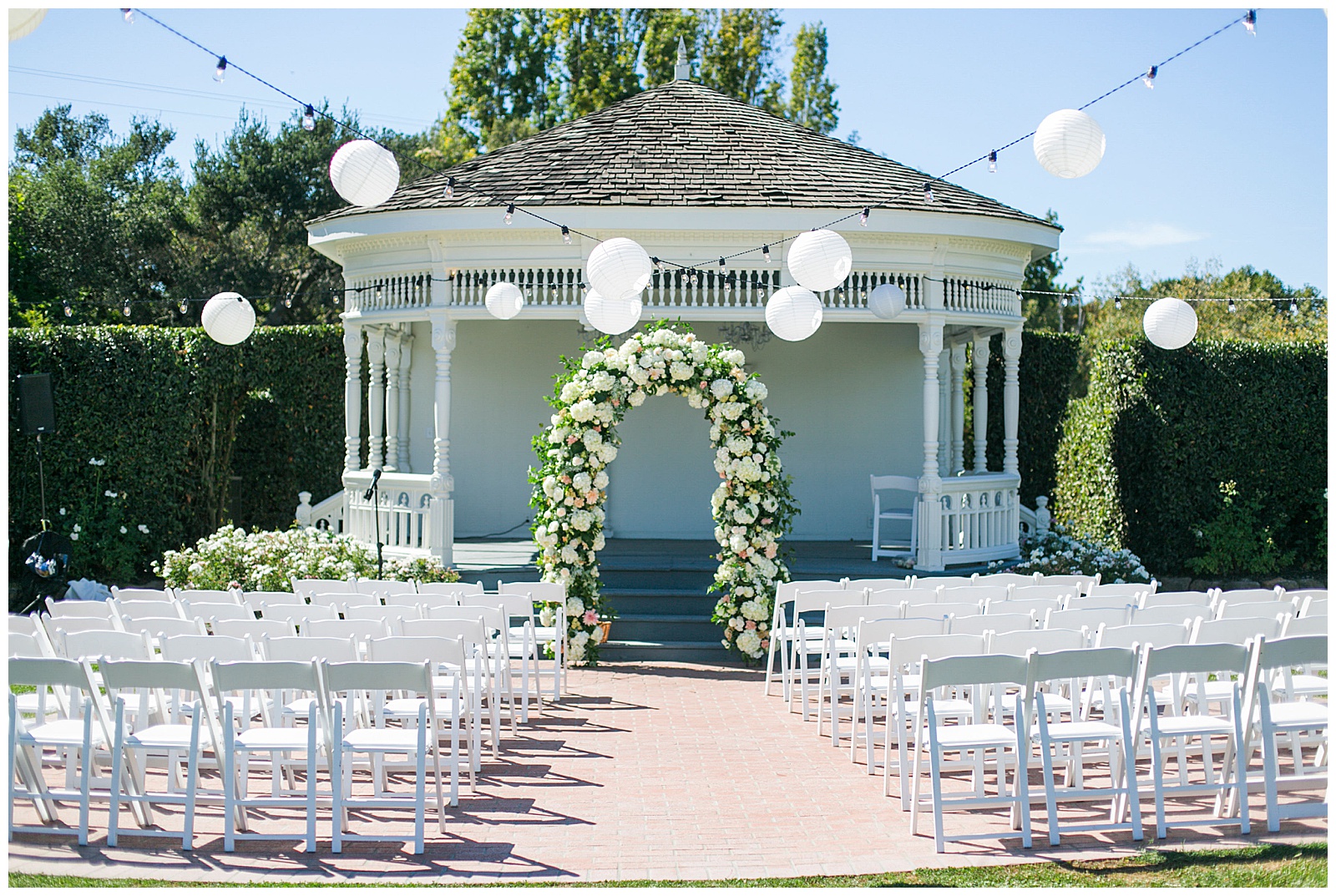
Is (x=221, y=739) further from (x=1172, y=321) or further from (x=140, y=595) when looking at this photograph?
(x=1172, y=321)

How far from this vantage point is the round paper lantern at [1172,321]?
11383mm

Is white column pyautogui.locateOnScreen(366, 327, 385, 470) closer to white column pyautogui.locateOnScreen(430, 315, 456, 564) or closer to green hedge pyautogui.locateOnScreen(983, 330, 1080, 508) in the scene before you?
Answer: white column pyautogui.locateOnScreen(430, 315, 456, 564)

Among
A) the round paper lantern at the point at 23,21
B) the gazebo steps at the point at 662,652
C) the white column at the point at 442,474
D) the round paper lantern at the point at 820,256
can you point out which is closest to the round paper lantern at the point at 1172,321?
the round paper lantern at the point at 820,256

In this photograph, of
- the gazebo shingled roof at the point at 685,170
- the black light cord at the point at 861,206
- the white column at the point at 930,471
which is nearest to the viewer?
the black light cord at the point at 861,206

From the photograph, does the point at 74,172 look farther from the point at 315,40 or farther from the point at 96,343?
the point at 96,343

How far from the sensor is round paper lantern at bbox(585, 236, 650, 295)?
31.7ft

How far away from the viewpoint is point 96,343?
48.1 feet

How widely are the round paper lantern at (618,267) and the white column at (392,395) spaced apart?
6813 millimetres

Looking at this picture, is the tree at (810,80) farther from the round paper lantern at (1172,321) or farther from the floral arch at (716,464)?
the floral arch at (716,464)

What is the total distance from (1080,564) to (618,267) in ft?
23.5

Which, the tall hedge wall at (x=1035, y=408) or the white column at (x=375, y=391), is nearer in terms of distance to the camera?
the white column at (x=375, y=391)

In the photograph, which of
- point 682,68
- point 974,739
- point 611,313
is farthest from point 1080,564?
point 682,68

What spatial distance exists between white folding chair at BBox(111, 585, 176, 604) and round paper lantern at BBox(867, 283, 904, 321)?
7.72m

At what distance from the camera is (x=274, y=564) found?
1260 centimetres
